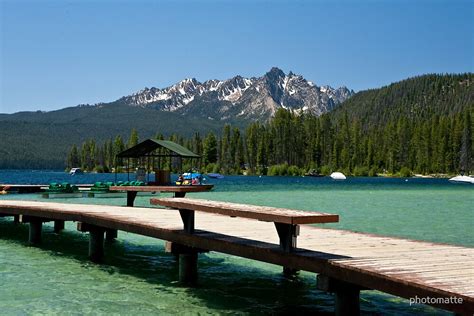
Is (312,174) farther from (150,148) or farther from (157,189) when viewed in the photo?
(157,189)

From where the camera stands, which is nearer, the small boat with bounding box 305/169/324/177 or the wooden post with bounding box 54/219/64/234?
the wooden post with bounding box 54/219/64/234

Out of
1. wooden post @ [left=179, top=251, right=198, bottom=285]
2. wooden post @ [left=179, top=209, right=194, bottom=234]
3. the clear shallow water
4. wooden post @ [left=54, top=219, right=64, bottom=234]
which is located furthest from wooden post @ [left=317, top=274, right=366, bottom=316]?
wooden post @ [left=54, top=219, right=64, bottom=234]

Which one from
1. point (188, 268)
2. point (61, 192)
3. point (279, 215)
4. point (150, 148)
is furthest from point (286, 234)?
point (61, 192)

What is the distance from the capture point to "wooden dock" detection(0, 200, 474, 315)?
23.2 ft

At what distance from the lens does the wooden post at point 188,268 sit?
→ 13.1 m

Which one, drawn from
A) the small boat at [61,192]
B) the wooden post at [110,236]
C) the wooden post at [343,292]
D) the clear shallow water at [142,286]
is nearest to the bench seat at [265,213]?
the wooden post at [343,292]

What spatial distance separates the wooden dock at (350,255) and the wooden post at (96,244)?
565 mm

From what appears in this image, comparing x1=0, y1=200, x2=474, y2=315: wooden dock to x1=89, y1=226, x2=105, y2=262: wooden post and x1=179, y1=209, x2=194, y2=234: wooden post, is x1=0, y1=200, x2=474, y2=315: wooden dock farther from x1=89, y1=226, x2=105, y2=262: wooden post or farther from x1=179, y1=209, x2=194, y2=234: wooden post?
x1=89, y1=226, x2=105, y2=262: wooden post

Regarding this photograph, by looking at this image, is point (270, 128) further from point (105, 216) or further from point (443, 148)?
point (105, 216)

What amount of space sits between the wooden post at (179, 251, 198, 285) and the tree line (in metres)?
147

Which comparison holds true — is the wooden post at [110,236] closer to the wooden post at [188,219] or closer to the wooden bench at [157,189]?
the wooden bench at [157,189]

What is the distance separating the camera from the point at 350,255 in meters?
9.59

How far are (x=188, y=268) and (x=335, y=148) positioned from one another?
156m

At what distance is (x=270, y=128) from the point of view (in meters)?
180
